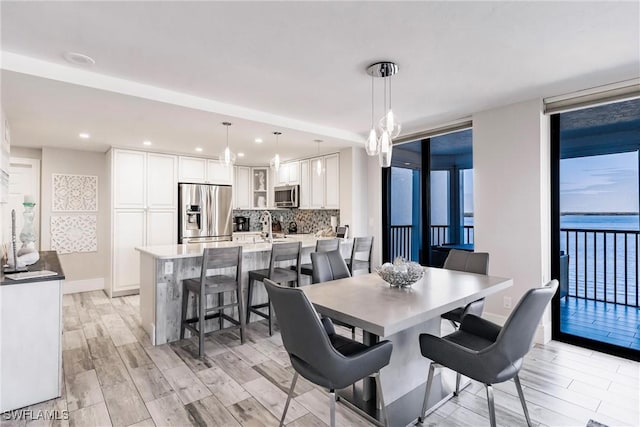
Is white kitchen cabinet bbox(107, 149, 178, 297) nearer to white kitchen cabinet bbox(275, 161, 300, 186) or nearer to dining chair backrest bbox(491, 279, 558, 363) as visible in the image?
white kitchen cabinet bbox(275, 161, 300, 186)

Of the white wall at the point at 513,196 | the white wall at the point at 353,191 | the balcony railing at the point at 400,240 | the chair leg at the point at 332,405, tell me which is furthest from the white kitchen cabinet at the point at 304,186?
the chair leg at the point at 332,405

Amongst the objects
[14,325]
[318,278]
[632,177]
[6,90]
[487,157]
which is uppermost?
[6,90]

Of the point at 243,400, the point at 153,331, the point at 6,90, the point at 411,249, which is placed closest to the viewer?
the point at 243,400

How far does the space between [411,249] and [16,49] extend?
499cm

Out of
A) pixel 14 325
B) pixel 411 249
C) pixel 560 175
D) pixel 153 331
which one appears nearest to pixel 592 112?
pixel 560 175

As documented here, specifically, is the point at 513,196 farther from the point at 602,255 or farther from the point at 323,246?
the point at 323,246

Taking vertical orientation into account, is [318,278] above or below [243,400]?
above

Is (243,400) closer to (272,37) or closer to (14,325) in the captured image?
(14,325)

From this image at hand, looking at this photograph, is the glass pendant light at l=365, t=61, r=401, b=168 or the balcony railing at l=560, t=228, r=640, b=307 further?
the balcony railing at l=560, t=228, r=640, b=307

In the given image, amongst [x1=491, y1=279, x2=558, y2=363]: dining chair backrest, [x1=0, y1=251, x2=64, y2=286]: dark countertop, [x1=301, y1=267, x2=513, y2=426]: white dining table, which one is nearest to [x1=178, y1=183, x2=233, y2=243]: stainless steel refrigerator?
[x1=0, y1=251, x2=64, y2=286]: dark countertop

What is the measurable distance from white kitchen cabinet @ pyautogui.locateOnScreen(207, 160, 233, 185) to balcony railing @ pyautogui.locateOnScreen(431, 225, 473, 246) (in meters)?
3.65

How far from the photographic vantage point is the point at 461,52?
2340mm

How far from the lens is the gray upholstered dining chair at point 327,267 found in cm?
269

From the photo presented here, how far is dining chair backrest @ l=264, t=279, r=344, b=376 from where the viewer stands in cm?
154
